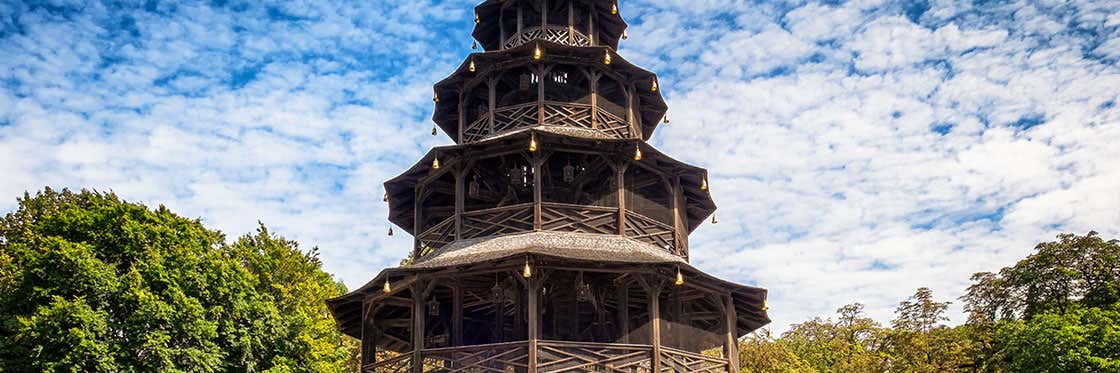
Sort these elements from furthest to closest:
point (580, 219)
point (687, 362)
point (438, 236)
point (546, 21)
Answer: point (546, 21)
point (438, 236)
point (580, 219)
point (687, 362)

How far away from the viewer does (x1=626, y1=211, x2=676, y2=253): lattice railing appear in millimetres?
27911

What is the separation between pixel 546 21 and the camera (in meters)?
33.5

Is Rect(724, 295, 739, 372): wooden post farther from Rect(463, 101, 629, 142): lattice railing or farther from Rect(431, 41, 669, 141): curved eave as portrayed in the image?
Rect(431, 41, 669, 141): curved eave

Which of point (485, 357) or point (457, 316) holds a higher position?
point (457, 316)

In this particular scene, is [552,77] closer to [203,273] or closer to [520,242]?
[520,242]

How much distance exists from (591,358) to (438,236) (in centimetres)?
738

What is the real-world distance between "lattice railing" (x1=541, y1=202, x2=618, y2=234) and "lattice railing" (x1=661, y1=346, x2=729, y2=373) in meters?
4.05

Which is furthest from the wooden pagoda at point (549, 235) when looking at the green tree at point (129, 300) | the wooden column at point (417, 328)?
the green tree at point (129, 300)

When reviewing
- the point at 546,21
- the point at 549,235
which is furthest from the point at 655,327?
the point at 546,21

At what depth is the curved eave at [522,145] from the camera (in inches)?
1078

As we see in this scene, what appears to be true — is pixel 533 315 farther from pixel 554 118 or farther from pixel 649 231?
pixel 554 118

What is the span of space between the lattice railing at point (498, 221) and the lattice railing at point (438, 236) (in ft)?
2.32

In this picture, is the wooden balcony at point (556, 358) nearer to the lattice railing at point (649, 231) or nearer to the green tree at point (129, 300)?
the lattice railing at point (649, 231)

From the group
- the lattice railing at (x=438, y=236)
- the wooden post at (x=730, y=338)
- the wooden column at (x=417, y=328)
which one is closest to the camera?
the wooden column at (x=417, y=328)
